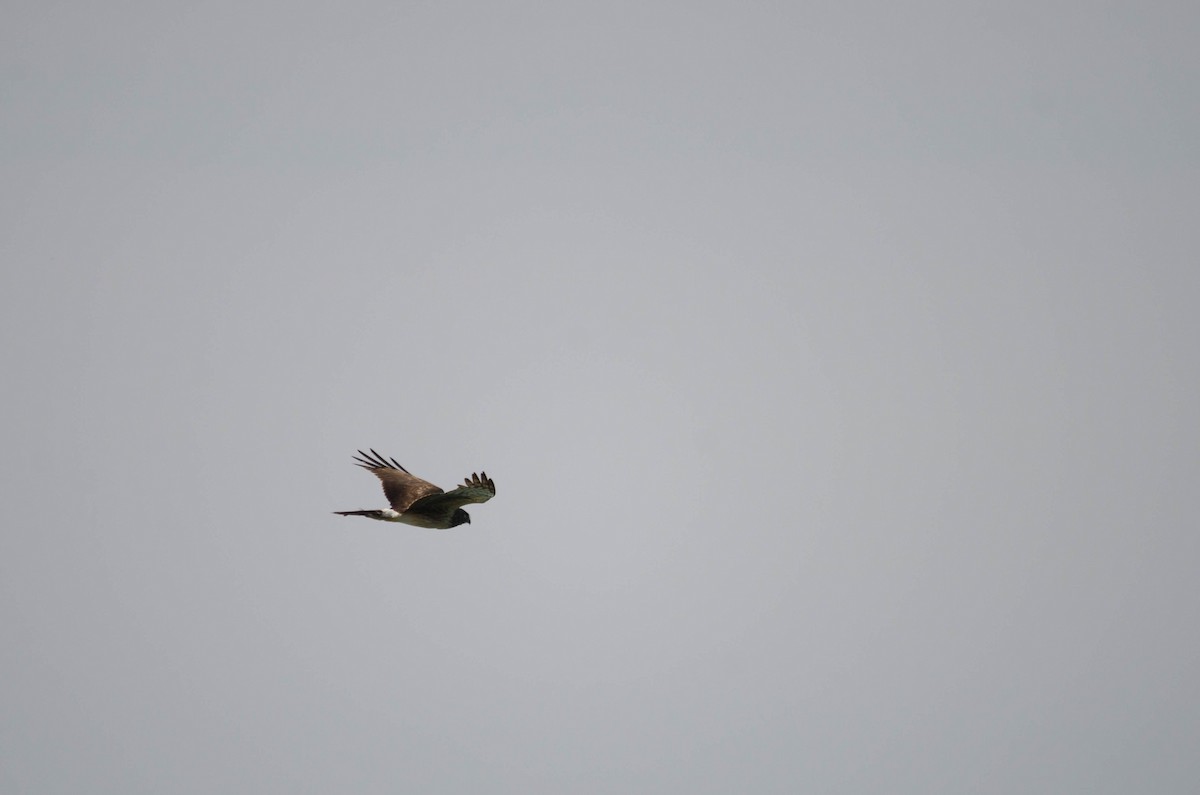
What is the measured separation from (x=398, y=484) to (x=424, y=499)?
3.37m

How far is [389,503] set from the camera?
105ft

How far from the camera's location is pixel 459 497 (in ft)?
96.7

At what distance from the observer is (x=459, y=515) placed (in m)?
30.5

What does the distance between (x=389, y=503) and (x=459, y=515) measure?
2438mm

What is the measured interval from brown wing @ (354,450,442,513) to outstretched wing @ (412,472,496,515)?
0.68 meters

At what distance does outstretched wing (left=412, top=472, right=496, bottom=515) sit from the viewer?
29.0 meters

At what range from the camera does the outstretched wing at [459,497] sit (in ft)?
95.2

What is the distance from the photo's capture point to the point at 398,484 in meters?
32.6

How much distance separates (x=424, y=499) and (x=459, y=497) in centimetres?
80

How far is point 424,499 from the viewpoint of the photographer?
29406 mm

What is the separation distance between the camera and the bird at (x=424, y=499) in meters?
29.1

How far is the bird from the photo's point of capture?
95.5 feet

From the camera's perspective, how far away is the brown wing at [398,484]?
31641mm

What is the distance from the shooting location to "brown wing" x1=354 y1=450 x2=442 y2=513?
31641 millimetres
